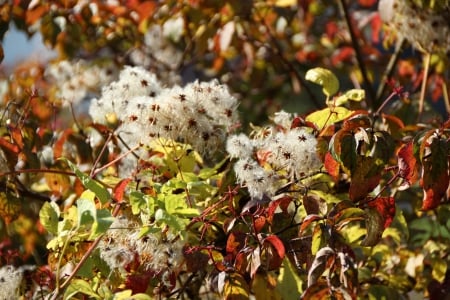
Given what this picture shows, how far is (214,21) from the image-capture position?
2512 mm

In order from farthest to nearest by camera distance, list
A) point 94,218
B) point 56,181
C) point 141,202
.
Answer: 1. point 56,181
2. point 141,202
3. point 94,218

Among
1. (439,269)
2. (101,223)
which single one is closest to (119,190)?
(101,223)

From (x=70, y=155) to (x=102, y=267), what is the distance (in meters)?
0.62

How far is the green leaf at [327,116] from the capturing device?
5.05 ft

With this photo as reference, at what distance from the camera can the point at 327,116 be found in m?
1.56

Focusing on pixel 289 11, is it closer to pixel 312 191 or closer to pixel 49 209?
pixel 312 191

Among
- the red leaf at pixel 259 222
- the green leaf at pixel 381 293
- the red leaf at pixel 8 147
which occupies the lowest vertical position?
the green leaf at pixel 381 293

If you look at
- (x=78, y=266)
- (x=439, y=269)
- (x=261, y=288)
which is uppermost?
(x=78, y=266)

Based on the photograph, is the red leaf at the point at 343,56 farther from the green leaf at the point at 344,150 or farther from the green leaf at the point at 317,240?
the green leaf at the point at 317,240

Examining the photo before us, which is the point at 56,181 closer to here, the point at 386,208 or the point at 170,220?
the point at 170,220

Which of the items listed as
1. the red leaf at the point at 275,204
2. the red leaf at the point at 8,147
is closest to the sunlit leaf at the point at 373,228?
the red leaf at the point at 275,204

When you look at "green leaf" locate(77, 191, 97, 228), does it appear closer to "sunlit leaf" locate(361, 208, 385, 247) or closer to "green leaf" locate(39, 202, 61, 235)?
"green leaf" locate(39, 202, 61, 235)

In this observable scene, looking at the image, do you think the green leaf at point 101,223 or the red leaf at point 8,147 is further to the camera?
the red leaf at point 8,147

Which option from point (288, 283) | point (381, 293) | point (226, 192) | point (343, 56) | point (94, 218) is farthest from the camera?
point (343, 56)
